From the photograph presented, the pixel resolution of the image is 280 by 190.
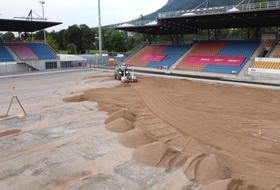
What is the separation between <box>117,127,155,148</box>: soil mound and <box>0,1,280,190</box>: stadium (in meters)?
0.05

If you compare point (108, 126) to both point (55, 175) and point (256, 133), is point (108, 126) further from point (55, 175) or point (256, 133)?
point (256, 133)

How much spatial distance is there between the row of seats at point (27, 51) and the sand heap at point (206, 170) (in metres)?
40.5

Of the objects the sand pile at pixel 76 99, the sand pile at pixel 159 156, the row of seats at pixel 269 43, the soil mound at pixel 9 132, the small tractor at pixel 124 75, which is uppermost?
the row of seats at pixel 269 43

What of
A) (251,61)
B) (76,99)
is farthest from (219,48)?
(76,99)

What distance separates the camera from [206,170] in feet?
26.8

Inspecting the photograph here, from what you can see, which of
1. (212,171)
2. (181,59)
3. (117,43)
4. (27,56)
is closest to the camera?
(212,171)

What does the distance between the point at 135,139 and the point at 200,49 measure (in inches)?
1242

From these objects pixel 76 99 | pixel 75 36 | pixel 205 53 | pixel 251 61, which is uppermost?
pixel 75 36

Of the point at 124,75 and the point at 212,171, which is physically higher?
the point at 124,75

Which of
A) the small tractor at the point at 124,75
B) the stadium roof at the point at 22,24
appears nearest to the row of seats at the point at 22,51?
the stadium roof at the point at 22,24

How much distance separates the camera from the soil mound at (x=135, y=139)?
35.9 feet

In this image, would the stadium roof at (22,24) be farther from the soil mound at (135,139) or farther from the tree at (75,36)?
the tree at (75,36)

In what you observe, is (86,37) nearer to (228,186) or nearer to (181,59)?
(181,59)

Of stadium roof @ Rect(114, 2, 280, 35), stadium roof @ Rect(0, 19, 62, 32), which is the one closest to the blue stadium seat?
stadium roof @ Rect(0, 19, 62, 32)
